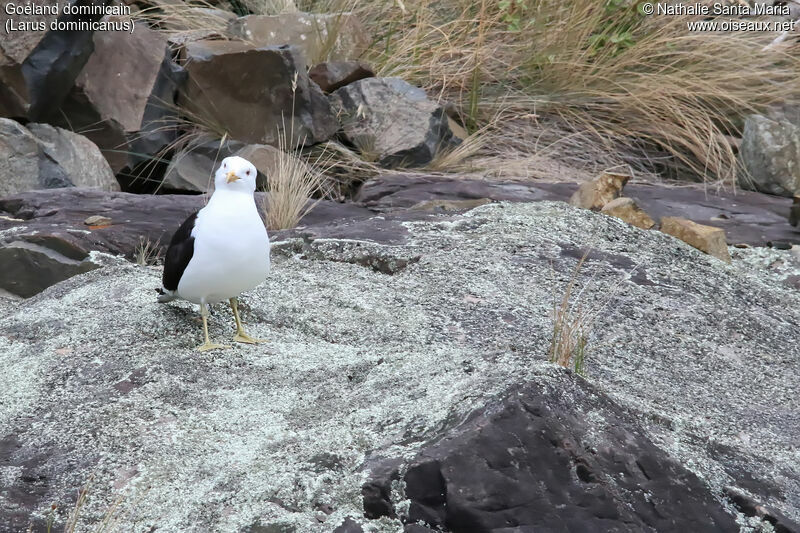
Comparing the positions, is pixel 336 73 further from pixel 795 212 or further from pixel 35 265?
pixel 795 212

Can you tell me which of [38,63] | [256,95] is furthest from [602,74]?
[38,63]

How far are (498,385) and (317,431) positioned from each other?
0.48 metres

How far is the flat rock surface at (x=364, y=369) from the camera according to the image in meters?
2.14

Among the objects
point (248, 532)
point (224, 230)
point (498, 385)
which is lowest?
point (248, 532)

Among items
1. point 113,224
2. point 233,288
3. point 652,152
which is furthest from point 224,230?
point 652,152

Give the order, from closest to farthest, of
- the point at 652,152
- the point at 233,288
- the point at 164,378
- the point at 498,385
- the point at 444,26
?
1. the point at 498,385
2. the point at 164,378
3. the point at 233,288
4. the point at 652,152
5. the point at 444,26

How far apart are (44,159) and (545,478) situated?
433 cm

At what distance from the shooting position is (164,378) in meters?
2.66

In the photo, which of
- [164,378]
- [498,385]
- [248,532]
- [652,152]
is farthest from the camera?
[652,152]

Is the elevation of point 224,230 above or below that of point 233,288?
above

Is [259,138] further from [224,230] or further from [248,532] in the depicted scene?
[248,532]

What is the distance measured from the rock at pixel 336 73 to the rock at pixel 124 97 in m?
0.96

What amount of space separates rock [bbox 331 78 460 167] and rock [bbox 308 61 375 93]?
106 millimetres

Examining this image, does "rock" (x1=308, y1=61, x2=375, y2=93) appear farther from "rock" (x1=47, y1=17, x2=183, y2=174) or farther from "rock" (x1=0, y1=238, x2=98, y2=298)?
"rock" (x1=0, y1=238, x2=98, y2=298)
